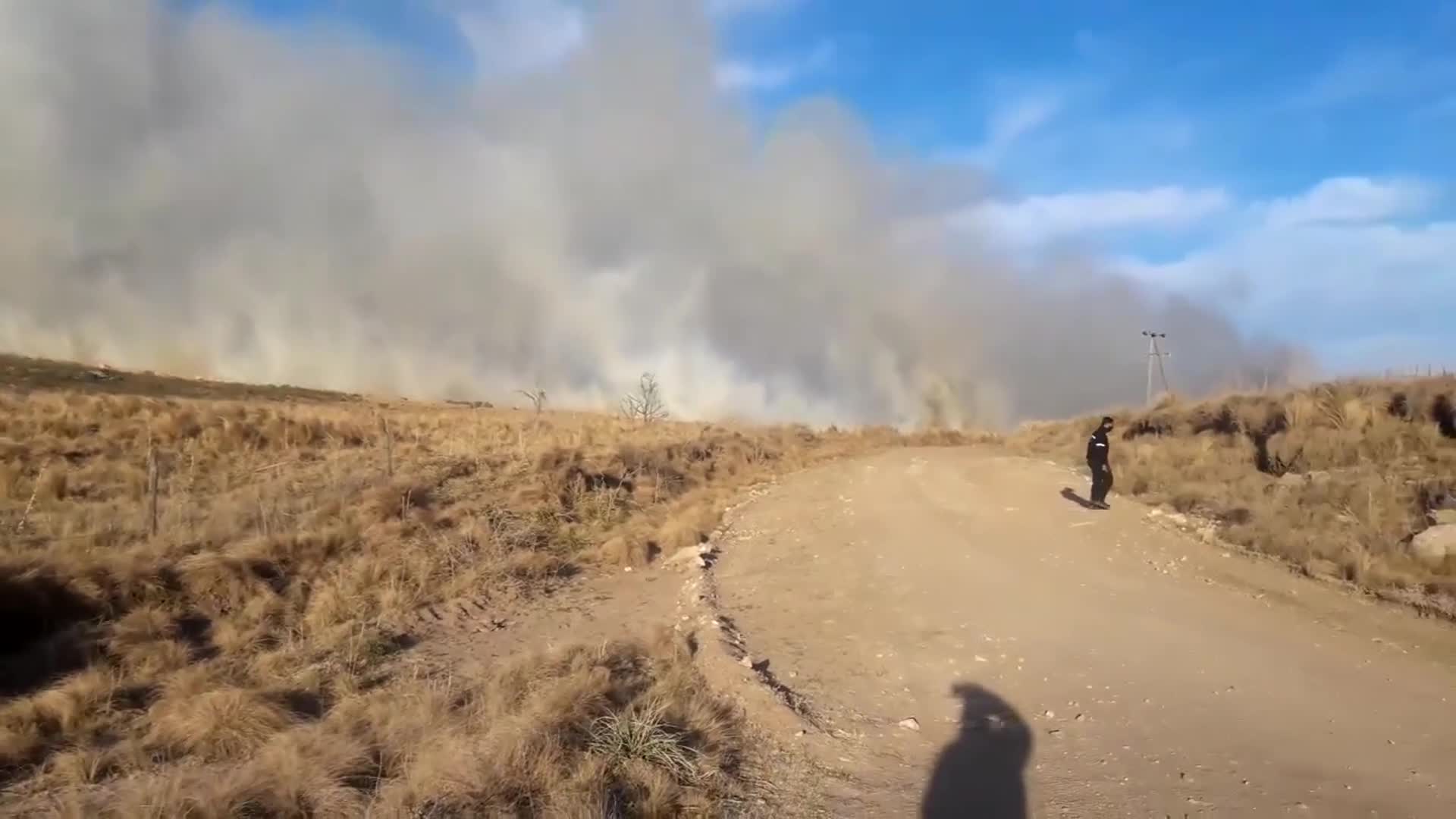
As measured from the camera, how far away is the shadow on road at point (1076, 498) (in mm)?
17619

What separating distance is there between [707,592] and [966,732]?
5.83 m

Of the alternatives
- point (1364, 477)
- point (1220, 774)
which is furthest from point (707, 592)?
point (1364, 477)

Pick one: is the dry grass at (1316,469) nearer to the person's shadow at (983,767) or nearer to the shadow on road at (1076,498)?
the shadow on road at (1076,498)

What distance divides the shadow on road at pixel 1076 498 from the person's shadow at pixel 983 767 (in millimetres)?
9463

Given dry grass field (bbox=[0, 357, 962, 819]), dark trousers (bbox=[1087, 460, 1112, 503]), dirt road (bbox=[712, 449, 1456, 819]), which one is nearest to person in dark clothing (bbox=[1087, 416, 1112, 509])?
dark trousers (bbox=[1087, 460, 1112, 503])

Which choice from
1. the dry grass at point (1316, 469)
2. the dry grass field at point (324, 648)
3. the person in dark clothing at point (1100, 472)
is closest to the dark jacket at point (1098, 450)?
the person in dark clothing at point (1100, 472)

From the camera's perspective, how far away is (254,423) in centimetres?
3083

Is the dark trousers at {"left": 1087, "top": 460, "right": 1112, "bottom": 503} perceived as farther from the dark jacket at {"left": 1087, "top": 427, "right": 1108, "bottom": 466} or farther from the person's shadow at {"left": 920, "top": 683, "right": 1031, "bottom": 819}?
the person's shadow at {"left": 920, "top": 683, "right": 1031, "bottom": 819}

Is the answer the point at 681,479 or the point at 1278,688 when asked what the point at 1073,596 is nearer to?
the point at 1278,688

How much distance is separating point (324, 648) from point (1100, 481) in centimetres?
1300

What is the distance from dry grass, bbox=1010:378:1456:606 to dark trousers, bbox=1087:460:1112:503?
1053 millimetres

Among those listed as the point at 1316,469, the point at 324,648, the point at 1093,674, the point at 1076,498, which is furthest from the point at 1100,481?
the point at 324,648

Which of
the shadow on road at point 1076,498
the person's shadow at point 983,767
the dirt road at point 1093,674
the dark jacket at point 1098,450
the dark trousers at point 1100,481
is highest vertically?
the dark jacket at point 1098,450

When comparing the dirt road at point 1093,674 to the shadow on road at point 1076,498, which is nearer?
the dirt road at point 1093,674
